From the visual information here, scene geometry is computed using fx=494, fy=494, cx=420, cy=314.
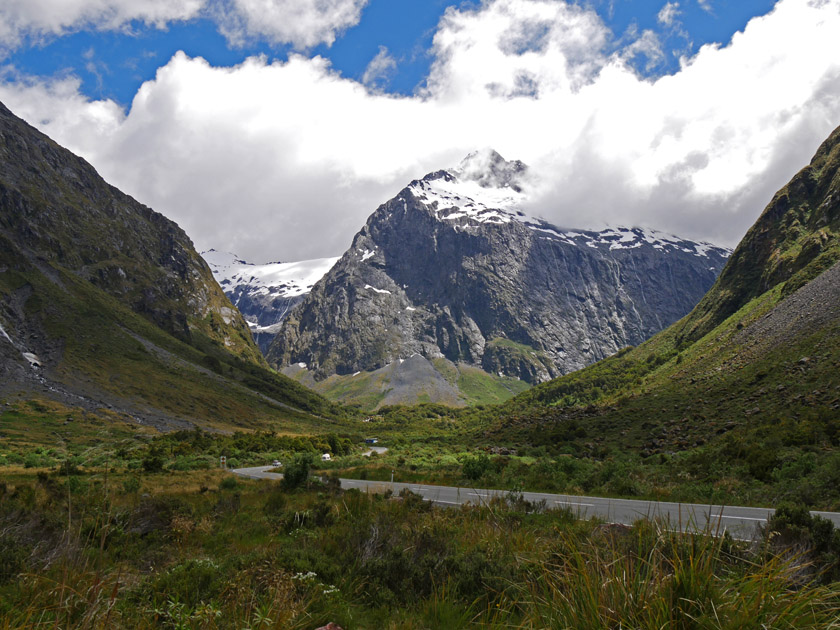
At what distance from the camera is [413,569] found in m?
6.70

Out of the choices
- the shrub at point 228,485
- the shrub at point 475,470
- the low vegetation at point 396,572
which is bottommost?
the shrub at point 228,485

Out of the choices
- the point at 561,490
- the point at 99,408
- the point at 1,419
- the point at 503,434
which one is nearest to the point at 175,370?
the point at 99,408

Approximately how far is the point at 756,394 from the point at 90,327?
14619cm

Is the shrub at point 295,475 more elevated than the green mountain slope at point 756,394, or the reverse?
the green mountain slope at point 756,394

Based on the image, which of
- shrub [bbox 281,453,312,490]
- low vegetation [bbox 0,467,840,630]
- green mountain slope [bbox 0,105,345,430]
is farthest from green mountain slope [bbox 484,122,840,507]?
green mountain slope [bbox 0,105,345,430]

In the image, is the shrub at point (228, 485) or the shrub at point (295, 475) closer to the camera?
the shrub at point (295, 475)

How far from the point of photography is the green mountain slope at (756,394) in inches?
800

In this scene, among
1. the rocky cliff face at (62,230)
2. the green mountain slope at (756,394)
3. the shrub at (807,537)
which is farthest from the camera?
the rocky cliff face at (62,230)

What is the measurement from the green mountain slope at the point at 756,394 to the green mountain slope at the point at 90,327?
276 feet

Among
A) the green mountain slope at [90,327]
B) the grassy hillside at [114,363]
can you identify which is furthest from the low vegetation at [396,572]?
the grassy hillside at [114,363]

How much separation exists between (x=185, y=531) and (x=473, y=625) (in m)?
7.28

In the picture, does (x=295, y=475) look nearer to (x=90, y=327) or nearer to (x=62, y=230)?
(x=90, y=327)

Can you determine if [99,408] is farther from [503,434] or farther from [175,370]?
[503,434]

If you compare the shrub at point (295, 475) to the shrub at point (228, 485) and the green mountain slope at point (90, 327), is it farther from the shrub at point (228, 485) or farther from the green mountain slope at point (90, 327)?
the green mountain slope at point (90, 327)
